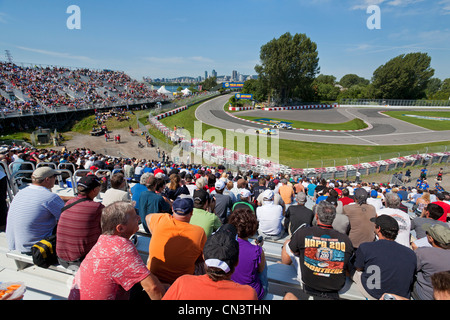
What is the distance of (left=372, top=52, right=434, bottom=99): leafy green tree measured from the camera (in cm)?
8025

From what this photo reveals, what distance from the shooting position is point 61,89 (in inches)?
1756

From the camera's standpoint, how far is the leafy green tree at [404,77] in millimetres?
80250

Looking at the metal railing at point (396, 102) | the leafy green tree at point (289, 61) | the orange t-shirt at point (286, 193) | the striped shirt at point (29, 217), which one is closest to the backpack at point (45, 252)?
the striped shirt at point (29, 217)

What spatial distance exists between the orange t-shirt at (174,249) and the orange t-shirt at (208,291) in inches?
36.0

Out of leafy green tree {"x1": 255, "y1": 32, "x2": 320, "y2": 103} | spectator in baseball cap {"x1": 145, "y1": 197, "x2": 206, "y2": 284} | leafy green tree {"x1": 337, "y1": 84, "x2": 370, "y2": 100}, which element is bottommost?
spectator in baseball cap {"x1": 145, "y1": 197, "x2": 206, "y2": 284}

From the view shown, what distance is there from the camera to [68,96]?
144 feet

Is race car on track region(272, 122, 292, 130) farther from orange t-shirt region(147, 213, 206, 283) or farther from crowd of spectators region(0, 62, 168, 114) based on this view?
orange t-shirt region(147, 213, 206, 283)

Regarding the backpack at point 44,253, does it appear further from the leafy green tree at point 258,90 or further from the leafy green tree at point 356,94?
the leafy green tree at point 356,94

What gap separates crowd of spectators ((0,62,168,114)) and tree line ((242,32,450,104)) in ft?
117

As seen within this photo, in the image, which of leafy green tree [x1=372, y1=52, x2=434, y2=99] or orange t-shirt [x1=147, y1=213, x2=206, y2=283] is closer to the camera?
orange t-shirt [x1=147, y1=213, x2=206, y2=283]

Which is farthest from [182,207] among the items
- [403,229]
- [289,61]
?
[289,61]

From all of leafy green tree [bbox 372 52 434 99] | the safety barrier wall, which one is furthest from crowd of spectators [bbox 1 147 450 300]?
leafy green tree [bbox 372 52 434 99]

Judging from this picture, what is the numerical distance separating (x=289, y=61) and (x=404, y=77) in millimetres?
46033
